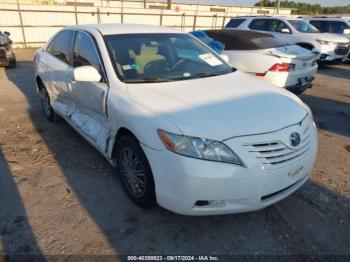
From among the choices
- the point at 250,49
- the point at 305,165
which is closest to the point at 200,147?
the point at 305,165

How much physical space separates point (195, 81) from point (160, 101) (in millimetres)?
666

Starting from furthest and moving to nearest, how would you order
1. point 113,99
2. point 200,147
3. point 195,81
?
point 195,81 < point 113,99 < point 200,147

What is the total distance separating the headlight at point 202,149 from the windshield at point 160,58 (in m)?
1.05

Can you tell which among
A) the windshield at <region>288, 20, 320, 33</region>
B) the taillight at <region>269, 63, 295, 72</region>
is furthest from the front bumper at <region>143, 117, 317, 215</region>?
the windshield at <region>288, 20, 320, 33</region>

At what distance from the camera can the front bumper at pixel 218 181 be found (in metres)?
2.20

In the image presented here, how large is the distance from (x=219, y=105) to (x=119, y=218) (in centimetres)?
136

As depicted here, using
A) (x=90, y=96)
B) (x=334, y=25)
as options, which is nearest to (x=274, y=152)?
(x=90, y=96)

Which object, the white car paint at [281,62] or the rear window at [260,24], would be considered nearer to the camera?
the white car paint at [281,62]

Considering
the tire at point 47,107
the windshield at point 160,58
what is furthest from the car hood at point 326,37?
the tire at point 47,107

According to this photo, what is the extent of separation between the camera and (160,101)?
2.66 m

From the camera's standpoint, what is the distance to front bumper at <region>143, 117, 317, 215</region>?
7.22 feet

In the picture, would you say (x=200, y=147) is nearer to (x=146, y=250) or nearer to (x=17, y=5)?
(x=146, y=250)

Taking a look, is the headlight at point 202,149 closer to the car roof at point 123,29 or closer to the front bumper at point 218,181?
the front bumper at point 218,181

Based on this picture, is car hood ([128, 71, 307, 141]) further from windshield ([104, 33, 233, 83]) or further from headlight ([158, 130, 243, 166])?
windshield ([104, 33, 233, 83])
